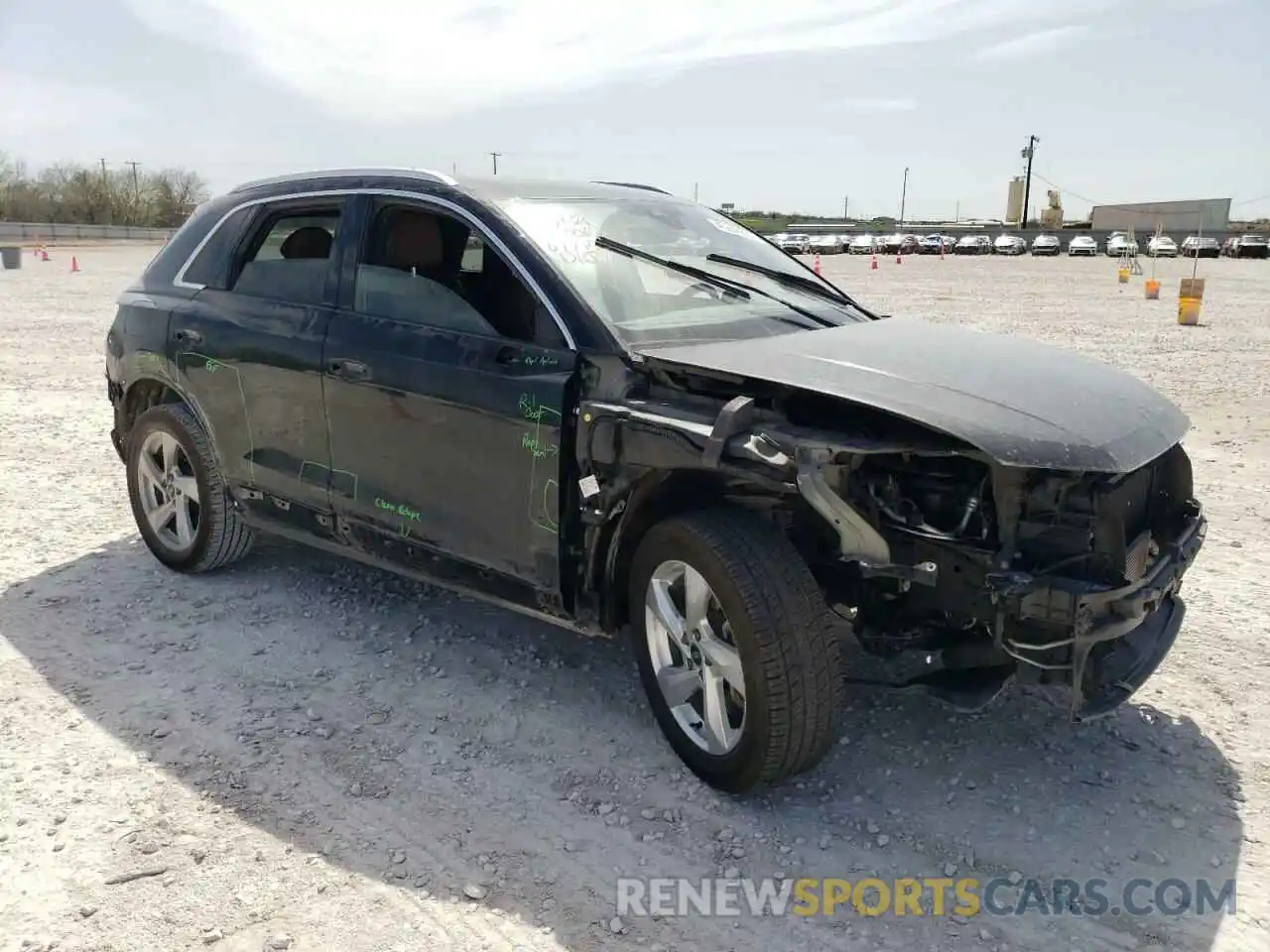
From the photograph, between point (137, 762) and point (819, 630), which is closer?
point (819, 630)

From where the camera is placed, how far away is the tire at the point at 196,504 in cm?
486

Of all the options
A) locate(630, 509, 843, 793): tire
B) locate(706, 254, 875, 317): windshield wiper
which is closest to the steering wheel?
locate(706, 254, 875, 317): windshield wiper

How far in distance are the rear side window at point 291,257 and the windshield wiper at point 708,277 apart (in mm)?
1270

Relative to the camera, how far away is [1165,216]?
8381cm

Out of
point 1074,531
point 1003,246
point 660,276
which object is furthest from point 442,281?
point 1003,246

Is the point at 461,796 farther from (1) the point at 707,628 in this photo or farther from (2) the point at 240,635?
(2) the point at 240,635

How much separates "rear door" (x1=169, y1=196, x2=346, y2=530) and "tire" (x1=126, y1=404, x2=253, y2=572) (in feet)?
0.45

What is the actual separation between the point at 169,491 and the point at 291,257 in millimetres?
1453

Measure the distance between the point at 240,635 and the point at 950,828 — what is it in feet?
9.93

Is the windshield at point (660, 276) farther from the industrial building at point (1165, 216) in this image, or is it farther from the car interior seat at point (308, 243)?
the industrial building at point (1165, 216)

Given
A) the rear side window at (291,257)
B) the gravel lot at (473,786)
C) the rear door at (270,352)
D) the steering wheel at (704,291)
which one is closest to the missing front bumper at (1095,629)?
the gravel lot at (473,786)

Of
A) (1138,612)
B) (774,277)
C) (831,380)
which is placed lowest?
(1138,612)

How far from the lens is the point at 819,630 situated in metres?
2.98

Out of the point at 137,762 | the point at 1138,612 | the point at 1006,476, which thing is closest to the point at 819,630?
the point at 1006,476
